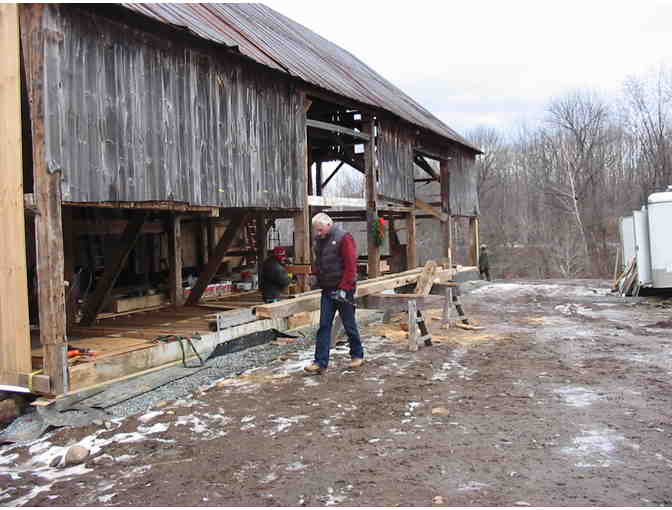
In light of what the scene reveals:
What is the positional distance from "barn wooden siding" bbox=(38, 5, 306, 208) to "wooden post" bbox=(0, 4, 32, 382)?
1.17 feet

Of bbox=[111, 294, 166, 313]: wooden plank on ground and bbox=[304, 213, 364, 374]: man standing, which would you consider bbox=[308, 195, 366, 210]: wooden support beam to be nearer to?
bbox=[111, 294, 166, 313]: wooden plank on ground

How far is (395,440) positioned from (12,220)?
4.34m

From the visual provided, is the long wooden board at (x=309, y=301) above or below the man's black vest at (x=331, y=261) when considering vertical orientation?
below

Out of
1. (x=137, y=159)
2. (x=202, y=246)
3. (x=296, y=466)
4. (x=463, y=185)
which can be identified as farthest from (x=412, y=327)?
(x=463, y=185)

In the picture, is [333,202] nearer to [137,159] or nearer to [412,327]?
[412,327]

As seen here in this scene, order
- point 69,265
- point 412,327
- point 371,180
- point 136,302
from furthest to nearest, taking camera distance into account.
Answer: point 371,180 < point 136,302 < point 69,265 < point 412,327

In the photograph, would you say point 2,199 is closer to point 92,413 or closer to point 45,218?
→ point 45,218

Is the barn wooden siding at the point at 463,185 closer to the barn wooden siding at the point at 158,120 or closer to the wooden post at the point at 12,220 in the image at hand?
the barn wooden siding at the point at 158,120

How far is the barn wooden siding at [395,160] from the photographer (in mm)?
14445

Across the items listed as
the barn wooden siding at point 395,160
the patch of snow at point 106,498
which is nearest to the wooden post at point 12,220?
the patch of snow at point 106,498

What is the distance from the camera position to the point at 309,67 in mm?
11875

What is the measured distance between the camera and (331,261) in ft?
24.2

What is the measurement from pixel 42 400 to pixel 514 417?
4.52 m

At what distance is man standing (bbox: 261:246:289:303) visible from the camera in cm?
1015
